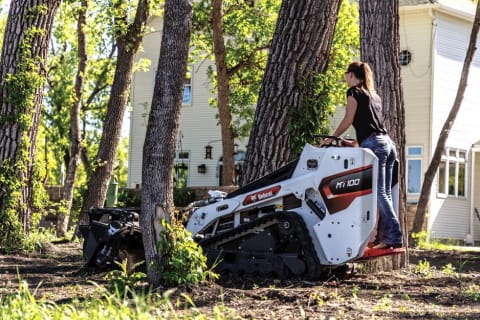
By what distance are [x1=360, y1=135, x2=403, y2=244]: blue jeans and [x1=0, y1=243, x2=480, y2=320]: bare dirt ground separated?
50 cm

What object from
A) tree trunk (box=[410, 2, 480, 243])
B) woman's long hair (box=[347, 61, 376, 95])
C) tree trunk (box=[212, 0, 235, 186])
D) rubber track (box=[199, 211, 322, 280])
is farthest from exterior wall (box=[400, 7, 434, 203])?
woman's long hair (box=[347, 61, 376, 95])

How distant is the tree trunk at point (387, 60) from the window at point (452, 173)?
16667mm

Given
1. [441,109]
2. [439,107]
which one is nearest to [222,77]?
[439,107]

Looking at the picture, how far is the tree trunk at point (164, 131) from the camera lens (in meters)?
8.34

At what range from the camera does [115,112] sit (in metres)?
18.2

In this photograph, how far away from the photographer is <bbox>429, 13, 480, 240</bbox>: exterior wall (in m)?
27.6

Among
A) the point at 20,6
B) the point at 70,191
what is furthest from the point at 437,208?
the point at 20,6

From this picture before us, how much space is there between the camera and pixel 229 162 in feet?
76.5

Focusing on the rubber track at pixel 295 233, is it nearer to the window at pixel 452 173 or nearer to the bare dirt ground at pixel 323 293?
the bare dirt ground at pixel 323 293

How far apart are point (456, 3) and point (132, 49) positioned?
14283 millimetres

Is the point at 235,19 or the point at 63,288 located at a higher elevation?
the point at 235,19

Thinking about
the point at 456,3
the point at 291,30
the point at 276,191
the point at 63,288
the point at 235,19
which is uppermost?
the point at 456,3

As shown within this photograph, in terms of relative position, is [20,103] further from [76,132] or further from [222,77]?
[222,77]

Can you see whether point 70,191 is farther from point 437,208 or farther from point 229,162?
point 437,208
